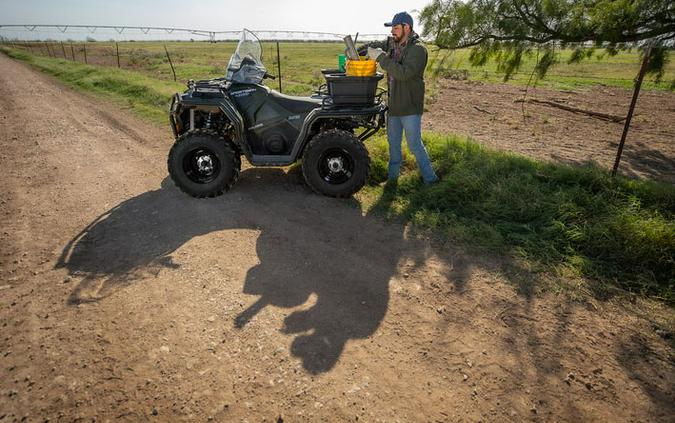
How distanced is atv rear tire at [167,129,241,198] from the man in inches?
89.7

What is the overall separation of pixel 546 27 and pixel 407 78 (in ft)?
9.13

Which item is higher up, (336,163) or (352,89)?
(352,89)

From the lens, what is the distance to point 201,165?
539cm

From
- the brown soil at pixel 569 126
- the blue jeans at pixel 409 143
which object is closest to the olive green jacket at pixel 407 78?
the blue jeans at pixel 409 143

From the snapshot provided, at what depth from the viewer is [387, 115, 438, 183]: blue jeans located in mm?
5379

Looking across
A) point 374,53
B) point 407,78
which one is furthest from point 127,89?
point 407,78

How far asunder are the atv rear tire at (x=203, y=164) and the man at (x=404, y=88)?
7.47 feet

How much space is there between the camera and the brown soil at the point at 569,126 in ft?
24.2

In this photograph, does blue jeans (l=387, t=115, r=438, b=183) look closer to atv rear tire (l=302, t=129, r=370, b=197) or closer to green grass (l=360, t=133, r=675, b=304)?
green grass (l=360, t=133, r=675, b=304)

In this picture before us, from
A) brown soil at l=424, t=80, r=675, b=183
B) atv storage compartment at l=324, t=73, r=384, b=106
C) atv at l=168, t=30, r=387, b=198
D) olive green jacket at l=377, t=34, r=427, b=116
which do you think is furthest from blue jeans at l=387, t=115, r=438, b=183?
brown soil at l=424, t=80, r=675, b=183

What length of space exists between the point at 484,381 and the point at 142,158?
21.8 feet

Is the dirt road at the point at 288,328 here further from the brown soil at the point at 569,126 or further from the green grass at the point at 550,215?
the brown soil at the point at 569,126

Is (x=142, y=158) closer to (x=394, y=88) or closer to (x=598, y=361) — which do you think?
(x=394, y=88)

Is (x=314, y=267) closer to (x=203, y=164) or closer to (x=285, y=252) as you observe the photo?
(x=285, y=252)
